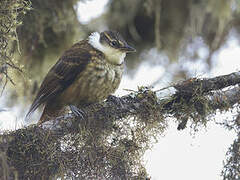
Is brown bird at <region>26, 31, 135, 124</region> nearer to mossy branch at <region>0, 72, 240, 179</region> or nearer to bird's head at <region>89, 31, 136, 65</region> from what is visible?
bird's head at <region>89, 31, 136, 65</region>

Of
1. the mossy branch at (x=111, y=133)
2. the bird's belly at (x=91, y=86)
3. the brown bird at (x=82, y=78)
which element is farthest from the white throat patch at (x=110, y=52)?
the mossy branch at (x=111, y=133)

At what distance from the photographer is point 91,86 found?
4406 mm

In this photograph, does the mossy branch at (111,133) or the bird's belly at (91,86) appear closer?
the mossy branch at (111,133)

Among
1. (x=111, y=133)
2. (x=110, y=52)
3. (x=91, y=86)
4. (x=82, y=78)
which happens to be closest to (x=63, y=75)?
(x=82, y=78)

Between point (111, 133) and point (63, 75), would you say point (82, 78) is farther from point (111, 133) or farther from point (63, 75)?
point (111, 133)

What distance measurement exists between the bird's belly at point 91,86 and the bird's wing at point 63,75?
0.21ft

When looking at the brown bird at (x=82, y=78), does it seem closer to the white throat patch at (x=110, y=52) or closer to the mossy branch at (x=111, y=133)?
the white throat patch at (x=110, y=52)

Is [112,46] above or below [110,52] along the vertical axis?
above

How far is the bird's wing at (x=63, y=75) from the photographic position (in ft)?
14.7

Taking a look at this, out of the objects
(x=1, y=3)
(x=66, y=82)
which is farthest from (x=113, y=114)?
(x=1, y=3)

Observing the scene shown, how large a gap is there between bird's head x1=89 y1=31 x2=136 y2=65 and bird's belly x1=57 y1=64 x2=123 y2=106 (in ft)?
0.53

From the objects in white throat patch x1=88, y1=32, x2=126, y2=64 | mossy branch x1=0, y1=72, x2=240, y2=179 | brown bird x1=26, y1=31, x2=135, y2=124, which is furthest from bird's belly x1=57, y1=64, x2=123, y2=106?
mossy branch x1=0, y1=72, x2=240, y2=179

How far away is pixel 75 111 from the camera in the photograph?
3922 mm

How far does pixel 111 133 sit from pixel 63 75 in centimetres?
105
